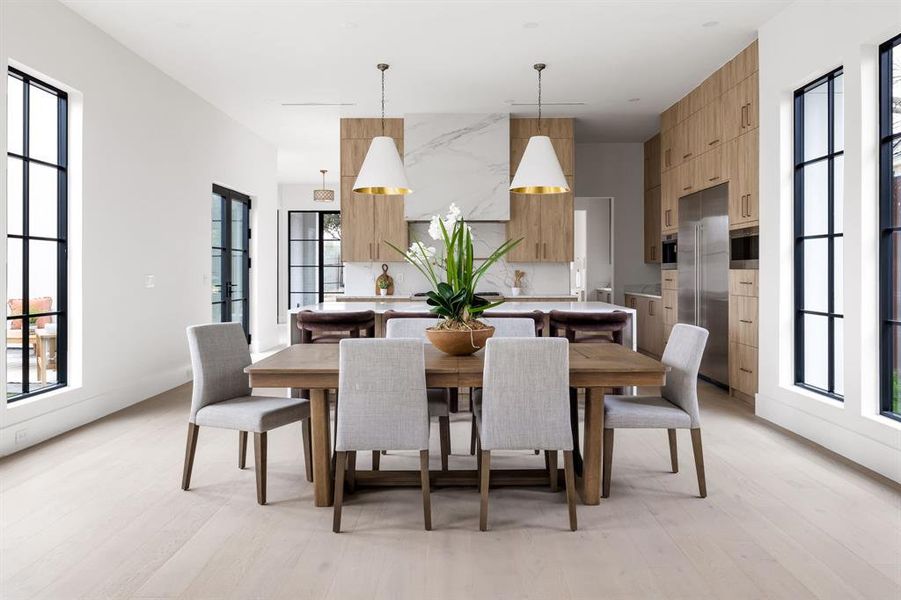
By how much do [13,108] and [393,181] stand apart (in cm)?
237

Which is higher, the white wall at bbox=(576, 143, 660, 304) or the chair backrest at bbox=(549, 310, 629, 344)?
the white wall at bbox=(576, 143, 660, 304)

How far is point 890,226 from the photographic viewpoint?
3432 millimetres

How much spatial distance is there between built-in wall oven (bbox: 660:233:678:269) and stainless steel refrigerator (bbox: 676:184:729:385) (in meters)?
0.30

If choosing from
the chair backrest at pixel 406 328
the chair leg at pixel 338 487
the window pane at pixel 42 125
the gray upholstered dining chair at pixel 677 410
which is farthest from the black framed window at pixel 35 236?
the gray upholstered dining chair at pixel 677 410

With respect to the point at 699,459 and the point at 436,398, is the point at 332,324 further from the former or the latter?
the point at 699,459

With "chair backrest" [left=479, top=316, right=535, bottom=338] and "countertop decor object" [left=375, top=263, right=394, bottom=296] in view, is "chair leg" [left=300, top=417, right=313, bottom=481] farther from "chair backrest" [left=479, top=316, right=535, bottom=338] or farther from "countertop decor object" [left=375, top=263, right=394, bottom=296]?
"countertop decor object" [left=375, top=263, right=394, bottom=296]

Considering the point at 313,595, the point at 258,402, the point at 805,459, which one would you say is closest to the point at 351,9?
the point at 258,402

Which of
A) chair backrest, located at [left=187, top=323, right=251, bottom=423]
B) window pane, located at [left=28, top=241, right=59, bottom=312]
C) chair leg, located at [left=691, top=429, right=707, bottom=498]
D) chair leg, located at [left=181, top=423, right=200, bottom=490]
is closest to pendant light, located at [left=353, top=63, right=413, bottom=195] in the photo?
chair backrest, located at [left=187, top=323, right=251, bottom=423]

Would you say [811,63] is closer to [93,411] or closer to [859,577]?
[859,577]

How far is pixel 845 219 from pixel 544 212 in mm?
3748

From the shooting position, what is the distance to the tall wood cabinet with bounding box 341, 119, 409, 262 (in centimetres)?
714

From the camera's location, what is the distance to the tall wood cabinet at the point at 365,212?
23.4 feet

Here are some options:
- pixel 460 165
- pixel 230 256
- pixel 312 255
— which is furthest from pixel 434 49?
pixel 312 255

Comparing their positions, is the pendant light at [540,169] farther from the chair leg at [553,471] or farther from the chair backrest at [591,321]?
the chair leg at [553,471]
